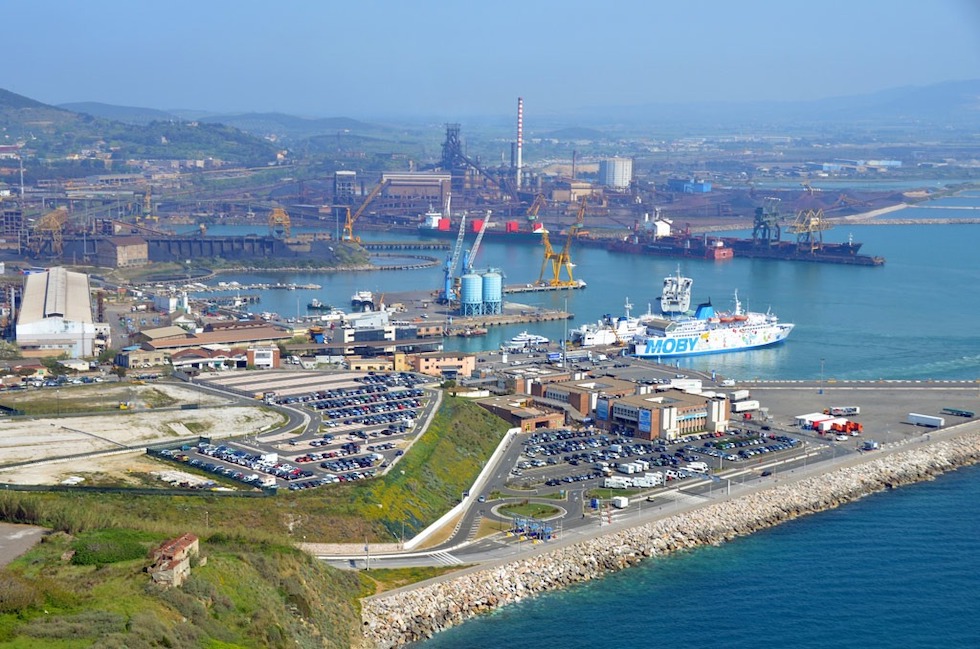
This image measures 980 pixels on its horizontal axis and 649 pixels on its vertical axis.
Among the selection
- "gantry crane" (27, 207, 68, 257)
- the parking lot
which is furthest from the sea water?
"gantry crane" (27, 207, 68, 257)

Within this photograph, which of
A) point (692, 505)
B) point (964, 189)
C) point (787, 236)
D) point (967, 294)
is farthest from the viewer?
point (964, 189)

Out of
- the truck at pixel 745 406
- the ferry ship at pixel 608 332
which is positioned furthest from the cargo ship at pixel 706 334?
the truck at pixel 745 406

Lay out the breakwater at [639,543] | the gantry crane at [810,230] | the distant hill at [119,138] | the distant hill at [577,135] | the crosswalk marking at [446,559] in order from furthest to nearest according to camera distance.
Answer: the distant hill at [577,135] < the distant hill at [119,138] < the gantry crane at [810,230] < the crosswalk marking at [446,559] < the breakwater at [639,543]

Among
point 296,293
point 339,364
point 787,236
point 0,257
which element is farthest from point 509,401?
point 787,236

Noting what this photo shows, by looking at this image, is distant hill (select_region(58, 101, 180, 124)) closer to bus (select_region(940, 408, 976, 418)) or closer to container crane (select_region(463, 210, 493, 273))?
container crane (select_region(463, 210, 493, 273))

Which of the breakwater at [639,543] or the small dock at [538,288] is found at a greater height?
the small dock at [538,288]

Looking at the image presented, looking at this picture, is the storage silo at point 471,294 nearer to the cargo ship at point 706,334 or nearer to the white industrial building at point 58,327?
the cargo ship at point 706,334

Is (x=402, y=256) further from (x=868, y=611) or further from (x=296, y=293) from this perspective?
(x=868, y=611)
